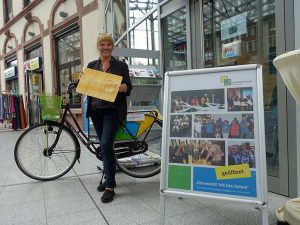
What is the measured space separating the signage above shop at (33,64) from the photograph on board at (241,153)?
1093 cm

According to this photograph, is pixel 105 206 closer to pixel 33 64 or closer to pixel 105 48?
pixel 105 48

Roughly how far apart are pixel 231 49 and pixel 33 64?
1025 centimetres

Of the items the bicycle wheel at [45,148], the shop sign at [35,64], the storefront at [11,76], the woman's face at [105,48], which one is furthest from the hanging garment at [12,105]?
the woman's face at [105,48]

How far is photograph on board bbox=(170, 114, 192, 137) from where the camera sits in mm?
2090

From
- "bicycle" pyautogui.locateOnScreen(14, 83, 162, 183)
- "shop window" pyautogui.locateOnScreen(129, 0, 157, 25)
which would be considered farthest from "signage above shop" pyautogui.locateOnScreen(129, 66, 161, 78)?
"shop window" pyautogui.locateOnScreen(129, 0, 157, 25)

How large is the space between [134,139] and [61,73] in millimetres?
8236

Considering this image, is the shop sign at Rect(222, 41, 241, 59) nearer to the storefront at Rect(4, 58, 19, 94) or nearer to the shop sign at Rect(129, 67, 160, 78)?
the shop sign at Rect(129, 67, 160, 78)

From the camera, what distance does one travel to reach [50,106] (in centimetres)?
334

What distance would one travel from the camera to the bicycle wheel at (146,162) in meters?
3.45

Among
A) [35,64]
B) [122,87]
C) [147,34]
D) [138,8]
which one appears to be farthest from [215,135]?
[35,64]

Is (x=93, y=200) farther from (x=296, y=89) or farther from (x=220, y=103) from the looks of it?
(x=296, y=89)

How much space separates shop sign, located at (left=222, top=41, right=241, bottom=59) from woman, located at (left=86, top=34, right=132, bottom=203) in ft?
3.77

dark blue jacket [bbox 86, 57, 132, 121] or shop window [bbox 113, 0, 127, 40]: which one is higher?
shop window [bbox 113, 0, 127, 40]

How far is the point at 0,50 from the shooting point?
16312 millimetres
